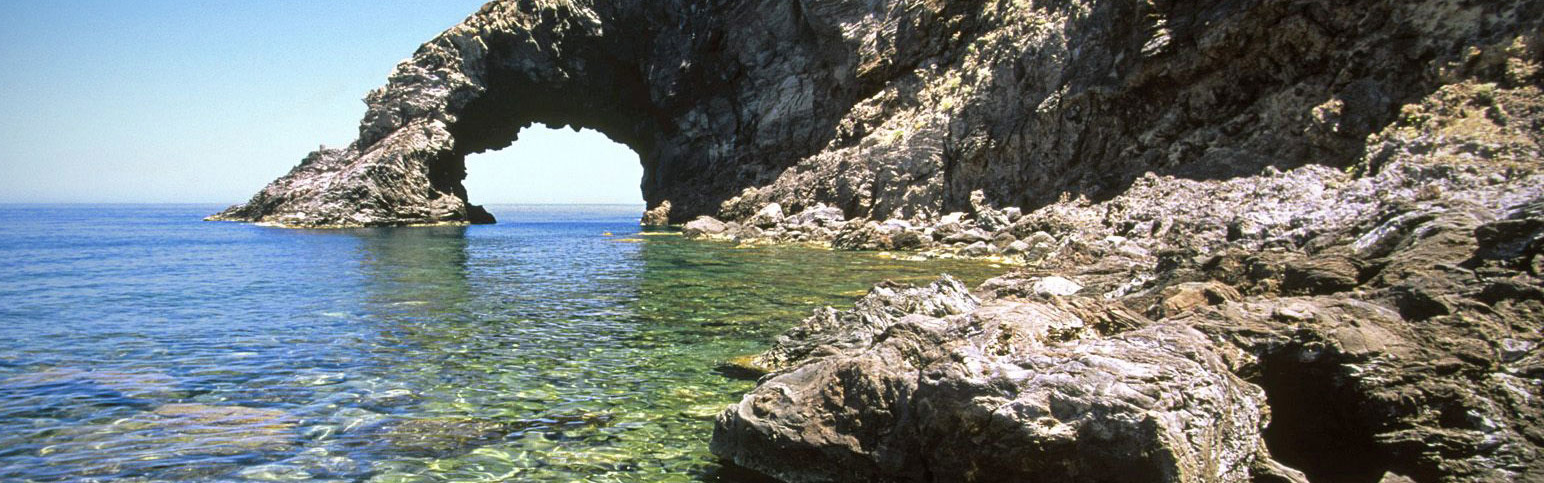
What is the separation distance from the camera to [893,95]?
149 feet

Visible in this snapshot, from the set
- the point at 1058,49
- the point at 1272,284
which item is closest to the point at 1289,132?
the point at 1058,49

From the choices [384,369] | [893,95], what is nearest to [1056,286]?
[384,369]

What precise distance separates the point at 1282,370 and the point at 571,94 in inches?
2563

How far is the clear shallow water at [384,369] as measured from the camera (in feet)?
23.0

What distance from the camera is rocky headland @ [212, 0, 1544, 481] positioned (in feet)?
17.8

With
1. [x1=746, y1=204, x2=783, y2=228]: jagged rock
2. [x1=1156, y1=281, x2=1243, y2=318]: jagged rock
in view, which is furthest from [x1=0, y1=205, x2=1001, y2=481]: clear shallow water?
[x1=746, y1=204, x2=783, y2=228]: jagged rock

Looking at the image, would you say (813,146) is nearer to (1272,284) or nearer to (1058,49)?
(1058,49)

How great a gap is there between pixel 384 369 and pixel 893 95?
124 ft

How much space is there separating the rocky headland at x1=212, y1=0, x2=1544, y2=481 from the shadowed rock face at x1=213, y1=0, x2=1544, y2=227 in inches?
5.7

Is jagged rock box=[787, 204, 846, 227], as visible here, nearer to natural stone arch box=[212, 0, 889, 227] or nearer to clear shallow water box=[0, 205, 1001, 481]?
natural stone arch box=[212, 0, 889, 227]

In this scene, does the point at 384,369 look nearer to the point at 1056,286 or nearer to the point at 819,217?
the point at 1056,286

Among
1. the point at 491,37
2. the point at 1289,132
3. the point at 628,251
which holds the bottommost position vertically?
the point at 628,251

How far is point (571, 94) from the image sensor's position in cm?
6688

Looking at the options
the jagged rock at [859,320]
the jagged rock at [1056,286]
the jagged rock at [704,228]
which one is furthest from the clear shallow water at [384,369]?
the jagged rock at [704,228]
